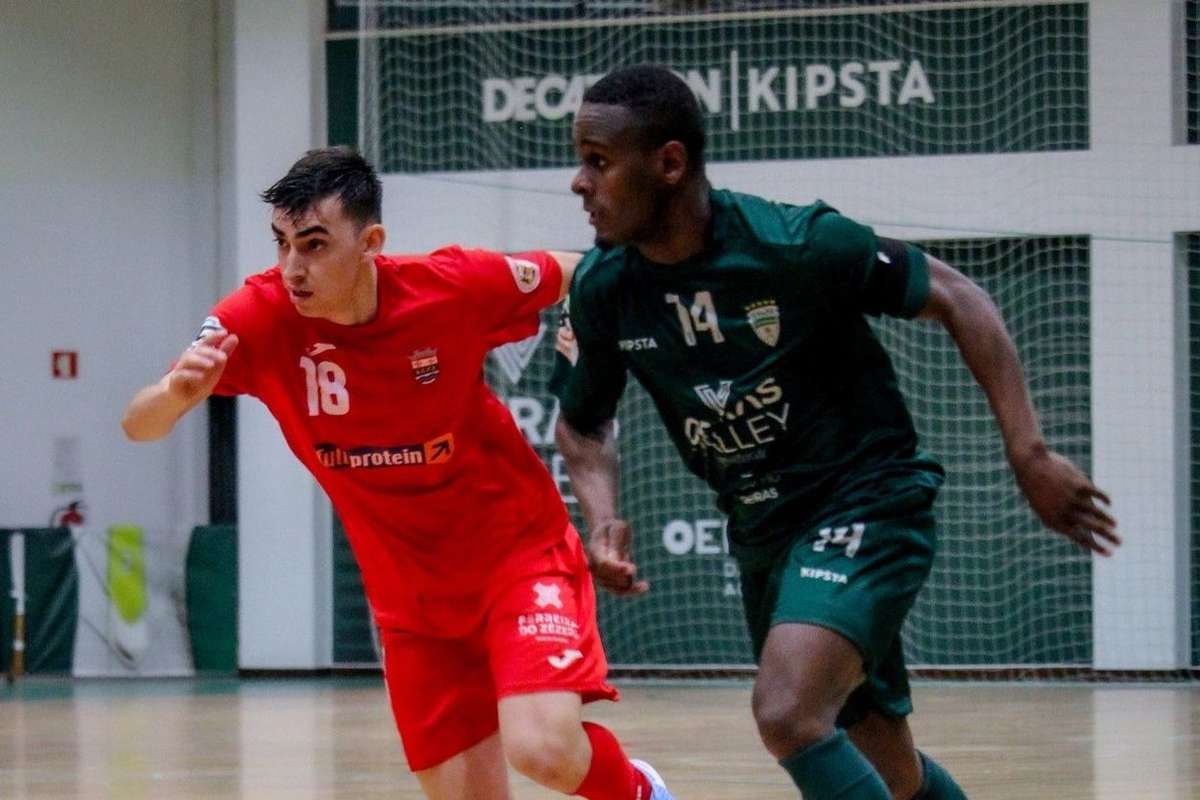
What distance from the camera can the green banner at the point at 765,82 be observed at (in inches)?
503

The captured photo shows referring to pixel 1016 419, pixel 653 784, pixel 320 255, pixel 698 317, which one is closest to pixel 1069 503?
pixel 1016 419

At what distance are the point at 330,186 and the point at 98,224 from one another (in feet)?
35.1

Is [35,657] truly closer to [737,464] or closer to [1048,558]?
[1048,558]

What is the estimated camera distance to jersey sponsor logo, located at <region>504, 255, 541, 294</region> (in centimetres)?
489

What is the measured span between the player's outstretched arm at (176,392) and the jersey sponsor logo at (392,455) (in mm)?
390

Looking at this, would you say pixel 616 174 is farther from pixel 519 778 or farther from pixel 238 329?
pixel 519 778

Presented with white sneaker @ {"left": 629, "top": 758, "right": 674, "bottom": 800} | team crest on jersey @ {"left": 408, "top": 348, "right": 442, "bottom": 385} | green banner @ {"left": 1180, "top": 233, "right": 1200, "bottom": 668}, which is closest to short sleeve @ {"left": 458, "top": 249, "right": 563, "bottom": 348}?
team crest on jersey @ {"left": 408, "top": 348, "right": 442, "bottom": 385}

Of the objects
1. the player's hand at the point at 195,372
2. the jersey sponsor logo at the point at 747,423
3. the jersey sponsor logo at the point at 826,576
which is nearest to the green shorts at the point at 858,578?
the jersey sponsor logo at the point at 826,576

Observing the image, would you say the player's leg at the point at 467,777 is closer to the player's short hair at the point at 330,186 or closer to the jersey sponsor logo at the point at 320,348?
the jersey sponsor logo at the point at 320,348

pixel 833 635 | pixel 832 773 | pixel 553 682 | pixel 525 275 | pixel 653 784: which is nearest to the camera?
pixel 832 773

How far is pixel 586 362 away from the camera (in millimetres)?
4375

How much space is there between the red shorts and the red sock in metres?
0.10

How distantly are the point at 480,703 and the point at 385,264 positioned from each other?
1139 millimetres

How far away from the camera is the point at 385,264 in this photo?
15.6ft
